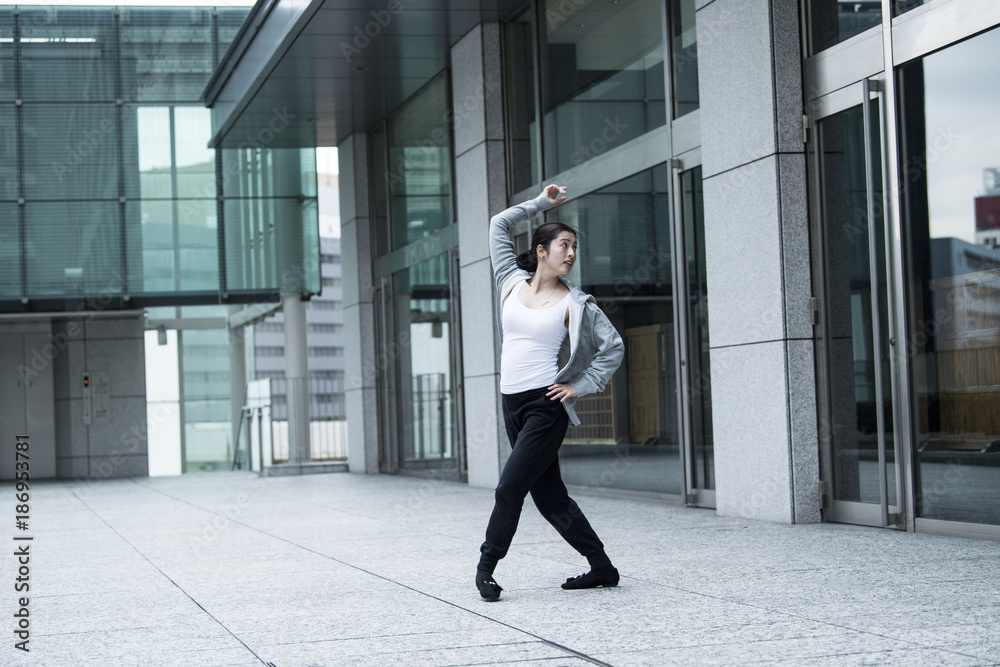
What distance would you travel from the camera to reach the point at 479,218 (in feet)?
42.5

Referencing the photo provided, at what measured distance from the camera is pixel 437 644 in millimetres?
4320

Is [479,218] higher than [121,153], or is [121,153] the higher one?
[121,153]

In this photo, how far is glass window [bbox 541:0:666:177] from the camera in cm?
977

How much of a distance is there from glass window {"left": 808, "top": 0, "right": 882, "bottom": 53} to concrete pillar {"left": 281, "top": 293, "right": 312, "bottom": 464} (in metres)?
12.5

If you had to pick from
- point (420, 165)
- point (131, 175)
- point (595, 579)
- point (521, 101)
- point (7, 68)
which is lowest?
point (595, 579)

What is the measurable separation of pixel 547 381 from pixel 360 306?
1255 cm

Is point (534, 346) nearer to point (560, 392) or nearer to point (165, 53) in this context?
point (560, 392)

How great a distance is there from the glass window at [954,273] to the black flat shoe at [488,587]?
3.07m

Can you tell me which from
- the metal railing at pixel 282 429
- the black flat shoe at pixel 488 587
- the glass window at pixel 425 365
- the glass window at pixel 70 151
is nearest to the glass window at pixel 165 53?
the glass window at pixel 70 151

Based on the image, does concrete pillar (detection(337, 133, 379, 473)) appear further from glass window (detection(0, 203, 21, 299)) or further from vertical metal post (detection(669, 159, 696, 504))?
vertical metal post (detection(669, 159, 696, 504))

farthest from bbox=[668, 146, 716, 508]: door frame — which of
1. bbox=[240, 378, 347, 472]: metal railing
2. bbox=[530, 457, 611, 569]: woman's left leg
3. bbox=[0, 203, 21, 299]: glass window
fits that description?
bbox=[0, 203, 21, 299]: glass window

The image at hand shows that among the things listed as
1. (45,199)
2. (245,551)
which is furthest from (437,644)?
(45,199)

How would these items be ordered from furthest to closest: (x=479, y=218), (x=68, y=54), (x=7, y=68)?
1. (x=68, y=54)
2. (x=7, y=68)
3. (x=479, y=218)

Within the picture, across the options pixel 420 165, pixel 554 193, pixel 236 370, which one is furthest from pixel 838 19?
pixel 236 370
